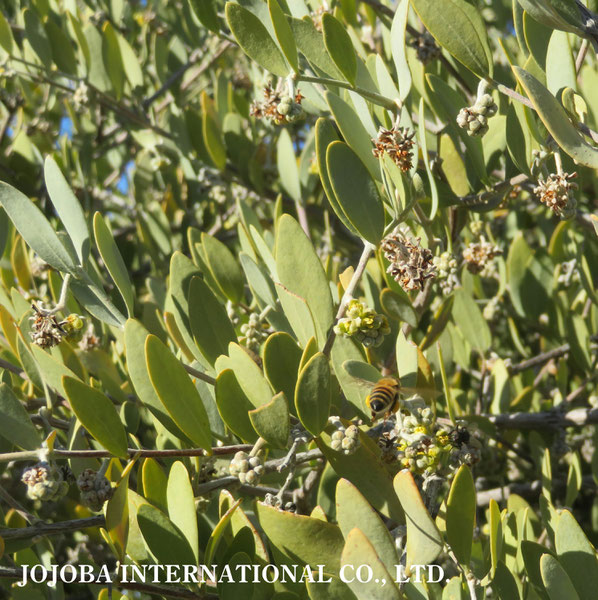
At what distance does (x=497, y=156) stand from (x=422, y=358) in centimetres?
68

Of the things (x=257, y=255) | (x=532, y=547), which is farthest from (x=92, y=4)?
(x=532, y=547)

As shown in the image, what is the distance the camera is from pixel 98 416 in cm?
169

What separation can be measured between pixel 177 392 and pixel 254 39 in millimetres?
843

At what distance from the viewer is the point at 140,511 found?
64.2 inches

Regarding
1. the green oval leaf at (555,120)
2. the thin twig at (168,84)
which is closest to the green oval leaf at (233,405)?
the green oval leaf at (555,120)

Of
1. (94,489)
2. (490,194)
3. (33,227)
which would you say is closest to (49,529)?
(94,489)

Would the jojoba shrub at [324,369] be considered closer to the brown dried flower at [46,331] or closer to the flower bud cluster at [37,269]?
the brown dried flower at [46,331]

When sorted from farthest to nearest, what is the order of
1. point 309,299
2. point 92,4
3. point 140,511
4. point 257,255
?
point 92,4 < point 257,255 < point 309,299 < point 140,511

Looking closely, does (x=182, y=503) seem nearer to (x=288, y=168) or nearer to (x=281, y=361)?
(x=281, y=361)

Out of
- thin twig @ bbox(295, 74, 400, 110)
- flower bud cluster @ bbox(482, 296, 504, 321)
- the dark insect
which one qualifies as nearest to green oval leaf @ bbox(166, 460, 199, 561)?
the dark insect

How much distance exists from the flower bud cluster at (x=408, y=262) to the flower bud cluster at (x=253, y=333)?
51 centimetres

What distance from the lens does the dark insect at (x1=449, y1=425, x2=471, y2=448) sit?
1.86 meters

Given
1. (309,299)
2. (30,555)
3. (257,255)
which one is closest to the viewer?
(309,299)

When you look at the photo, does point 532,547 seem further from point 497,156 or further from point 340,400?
point 497,156
